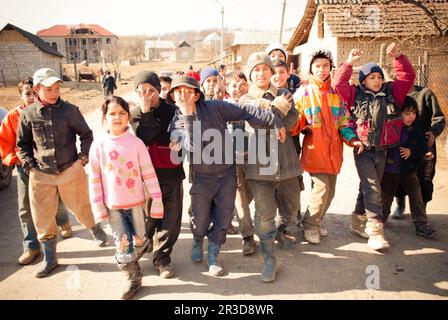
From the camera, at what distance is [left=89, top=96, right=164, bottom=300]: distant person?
291 cm

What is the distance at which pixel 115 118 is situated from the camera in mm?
2902

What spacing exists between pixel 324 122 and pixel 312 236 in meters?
1.38

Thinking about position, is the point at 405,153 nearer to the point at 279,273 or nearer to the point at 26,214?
the point at 279,273

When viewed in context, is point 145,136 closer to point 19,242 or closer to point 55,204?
point 55,204

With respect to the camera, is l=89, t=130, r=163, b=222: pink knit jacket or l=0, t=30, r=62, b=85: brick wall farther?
l=0, t=30, r=62, b=85: brick wall

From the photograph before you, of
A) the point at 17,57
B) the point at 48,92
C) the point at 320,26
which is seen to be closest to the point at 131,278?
the point at 48,92

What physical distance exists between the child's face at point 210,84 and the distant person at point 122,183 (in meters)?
1.63

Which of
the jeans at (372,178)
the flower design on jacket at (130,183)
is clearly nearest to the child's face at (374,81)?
the jeans at (372,178)

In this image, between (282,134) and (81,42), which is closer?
(282,134)

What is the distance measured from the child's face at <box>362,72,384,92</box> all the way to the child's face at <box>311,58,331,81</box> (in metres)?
0.50

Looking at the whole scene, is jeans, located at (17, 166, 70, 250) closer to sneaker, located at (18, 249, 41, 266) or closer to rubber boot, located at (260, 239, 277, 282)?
sneaker, located at (18, 249, 41, 266)

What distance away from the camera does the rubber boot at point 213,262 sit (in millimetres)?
3293

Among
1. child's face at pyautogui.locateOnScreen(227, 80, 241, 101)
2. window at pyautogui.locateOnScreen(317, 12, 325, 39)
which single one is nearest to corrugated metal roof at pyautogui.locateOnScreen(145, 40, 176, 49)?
window at pyautogui.locateOnScreen(317, 12, 325, 39)
